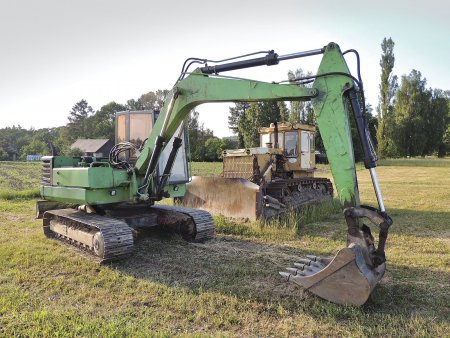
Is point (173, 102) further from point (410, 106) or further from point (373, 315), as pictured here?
point (410, 106)

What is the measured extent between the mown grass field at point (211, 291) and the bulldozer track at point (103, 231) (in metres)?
0.19

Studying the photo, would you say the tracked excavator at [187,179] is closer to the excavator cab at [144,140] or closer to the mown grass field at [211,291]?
the excavator cab at [144,140]

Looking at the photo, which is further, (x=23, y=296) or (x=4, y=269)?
(x=4, y=269)

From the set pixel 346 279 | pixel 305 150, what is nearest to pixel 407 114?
pixel 305 150

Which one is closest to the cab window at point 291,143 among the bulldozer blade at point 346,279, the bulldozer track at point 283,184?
the bulldozer track at point 283,184

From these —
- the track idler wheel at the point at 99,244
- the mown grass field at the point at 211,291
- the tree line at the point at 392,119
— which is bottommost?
the mown grass field at the point at 211,291

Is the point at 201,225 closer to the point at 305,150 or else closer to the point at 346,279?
the point at 346,279

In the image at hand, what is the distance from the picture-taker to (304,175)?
1196 cm

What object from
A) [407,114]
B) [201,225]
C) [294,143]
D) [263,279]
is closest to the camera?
[263,279]

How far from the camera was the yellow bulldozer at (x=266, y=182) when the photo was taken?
28.3 ft

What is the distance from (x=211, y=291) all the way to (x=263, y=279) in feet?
2.51

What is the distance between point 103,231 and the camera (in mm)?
5691

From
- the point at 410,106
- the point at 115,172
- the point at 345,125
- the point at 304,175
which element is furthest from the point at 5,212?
the point at 410,106

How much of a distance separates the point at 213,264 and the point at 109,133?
5605 centimetres
